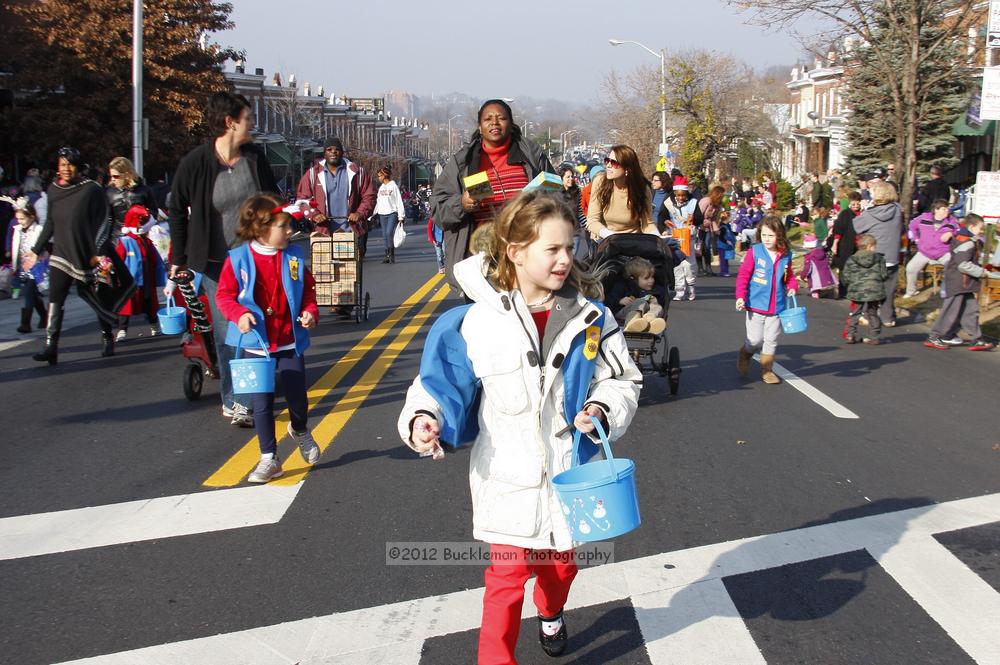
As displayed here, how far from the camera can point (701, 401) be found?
8.80 meters

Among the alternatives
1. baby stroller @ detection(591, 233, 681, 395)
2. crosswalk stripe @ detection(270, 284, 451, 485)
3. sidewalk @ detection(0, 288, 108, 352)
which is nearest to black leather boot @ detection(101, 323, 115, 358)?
sidewalk @ detection(0, 288, 108, 352)

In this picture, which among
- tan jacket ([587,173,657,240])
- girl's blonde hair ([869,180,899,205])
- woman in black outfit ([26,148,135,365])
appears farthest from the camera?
girl's blonde hair ([869,180,899,205])

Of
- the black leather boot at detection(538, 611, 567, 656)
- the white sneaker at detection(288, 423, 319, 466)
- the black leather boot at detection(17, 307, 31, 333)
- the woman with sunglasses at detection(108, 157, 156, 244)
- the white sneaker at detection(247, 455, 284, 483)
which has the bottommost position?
the black leather boot at detection(538, 611, 567, 656)

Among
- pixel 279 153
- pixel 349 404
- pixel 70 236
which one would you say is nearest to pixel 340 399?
pixel 349 404

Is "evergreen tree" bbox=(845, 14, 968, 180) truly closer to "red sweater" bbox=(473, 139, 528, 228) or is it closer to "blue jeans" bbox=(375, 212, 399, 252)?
"blue jeans" bbox=(375, 212, 399, 252)

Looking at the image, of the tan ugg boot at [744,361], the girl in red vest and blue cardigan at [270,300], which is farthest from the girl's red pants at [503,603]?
the tan ugg boot at [744,361]

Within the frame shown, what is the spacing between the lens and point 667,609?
4.41 meters

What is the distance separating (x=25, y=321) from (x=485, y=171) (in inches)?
286

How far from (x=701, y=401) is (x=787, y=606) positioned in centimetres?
441

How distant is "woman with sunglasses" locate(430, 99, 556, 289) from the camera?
704cm

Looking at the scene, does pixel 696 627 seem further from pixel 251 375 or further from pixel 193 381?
pixel 193 381

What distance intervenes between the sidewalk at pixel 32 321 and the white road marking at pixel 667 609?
8123 millimetres

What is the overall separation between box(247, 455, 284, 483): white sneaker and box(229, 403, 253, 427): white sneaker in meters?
1.27

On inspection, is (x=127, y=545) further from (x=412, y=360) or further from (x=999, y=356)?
(x=999, y=356)
